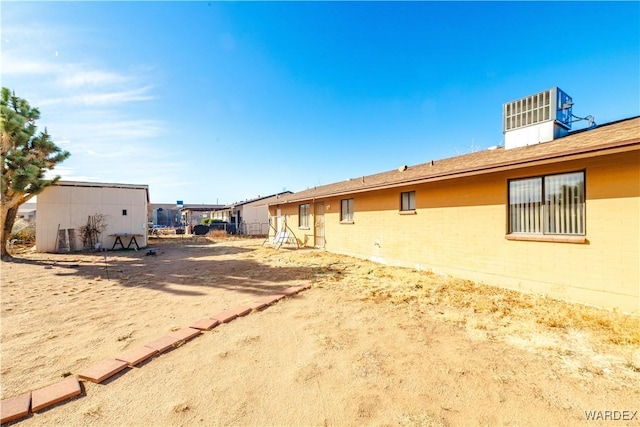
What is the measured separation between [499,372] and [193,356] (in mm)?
3443

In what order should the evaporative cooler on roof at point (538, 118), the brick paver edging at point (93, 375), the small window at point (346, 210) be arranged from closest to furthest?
the brick paver edging at point (93, 375) < the evaporative cooler on roof at point (538, 118) < the small window at point (346, 210)

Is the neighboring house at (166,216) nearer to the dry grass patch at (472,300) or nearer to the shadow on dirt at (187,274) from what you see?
the shadow on dirt at (187,274)

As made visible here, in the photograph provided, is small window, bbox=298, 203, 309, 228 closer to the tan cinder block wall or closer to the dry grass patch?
the tan cinder block wall

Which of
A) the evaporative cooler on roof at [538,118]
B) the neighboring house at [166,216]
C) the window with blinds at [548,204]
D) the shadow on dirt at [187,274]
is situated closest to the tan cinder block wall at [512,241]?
the window with blinds at [548,204]

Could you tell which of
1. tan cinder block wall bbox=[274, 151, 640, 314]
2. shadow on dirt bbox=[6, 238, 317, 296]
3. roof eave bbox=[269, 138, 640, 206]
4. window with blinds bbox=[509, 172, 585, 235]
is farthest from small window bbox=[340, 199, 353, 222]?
window with blinds bbox=[509, 172, 585, 235]

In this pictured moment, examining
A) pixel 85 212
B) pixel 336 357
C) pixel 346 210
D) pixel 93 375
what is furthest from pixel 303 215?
pixel 93 375

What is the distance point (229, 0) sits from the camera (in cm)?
833

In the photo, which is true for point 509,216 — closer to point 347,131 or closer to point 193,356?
point 193,356

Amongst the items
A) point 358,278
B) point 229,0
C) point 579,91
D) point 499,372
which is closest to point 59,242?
point 229,0

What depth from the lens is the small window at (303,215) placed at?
15.3 metres

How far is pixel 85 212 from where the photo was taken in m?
15.0

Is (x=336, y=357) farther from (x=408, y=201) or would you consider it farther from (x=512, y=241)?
(x=408, y=201)

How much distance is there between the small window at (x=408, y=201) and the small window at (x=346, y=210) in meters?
2.96

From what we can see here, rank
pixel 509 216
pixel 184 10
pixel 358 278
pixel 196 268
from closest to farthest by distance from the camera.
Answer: pixel 509 216 → pixel 358 278 → pixel 184 10 → pixel 196 268
